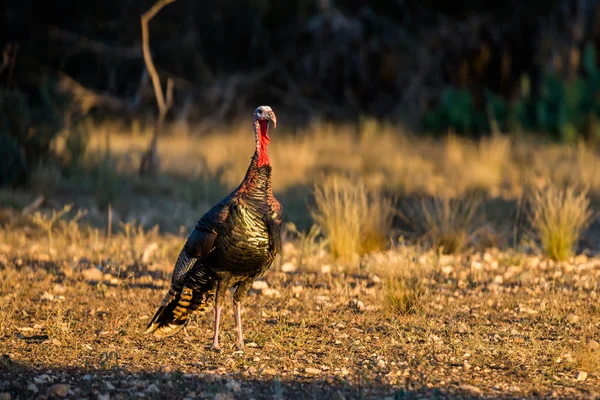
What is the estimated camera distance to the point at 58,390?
4.41 metres

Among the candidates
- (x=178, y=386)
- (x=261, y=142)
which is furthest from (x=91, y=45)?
(x=178, y=386)

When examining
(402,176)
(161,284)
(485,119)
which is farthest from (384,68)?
(161,284)

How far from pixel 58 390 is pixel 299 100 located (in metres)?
15.5

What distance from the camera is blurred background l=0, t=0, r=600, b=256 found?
428 inches

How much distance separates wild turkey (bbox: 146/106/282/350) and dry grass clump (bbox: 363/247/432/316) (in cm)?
118

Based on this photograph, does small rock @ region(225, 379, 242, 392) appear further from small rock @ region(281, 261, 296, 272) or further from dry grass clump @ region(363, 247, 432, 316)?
small rock @ region(281, 261, 296, 272)

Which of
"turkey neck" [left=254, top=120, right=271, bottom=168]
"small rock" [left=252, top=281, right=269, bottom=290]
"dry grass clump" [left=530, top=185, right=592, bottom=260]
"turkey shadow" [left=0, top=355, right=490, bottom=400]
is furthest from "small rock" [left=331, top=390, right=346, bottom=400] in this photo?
"dry grass clump" [left=530, top=185, right=592, bottom=260]

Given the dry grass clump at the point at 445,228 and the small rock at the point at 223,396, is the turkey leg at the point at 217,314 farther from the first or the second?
the dry grass clump at the point at 445,228

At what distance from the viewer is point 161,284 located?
22.7 feet

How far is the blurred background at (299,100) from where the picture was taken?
10.9m

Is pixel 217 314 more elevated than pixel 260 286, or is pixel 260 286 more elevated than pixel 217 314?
pixel 217 314

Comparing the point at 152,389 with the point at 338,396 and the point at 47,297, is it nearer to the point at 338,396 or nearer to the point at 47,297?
the point at 338,396

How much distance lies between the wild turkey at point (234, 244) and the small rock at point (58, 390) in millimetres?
1090

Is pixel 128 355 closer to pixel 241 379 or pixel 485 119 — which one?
pixel 241 379
